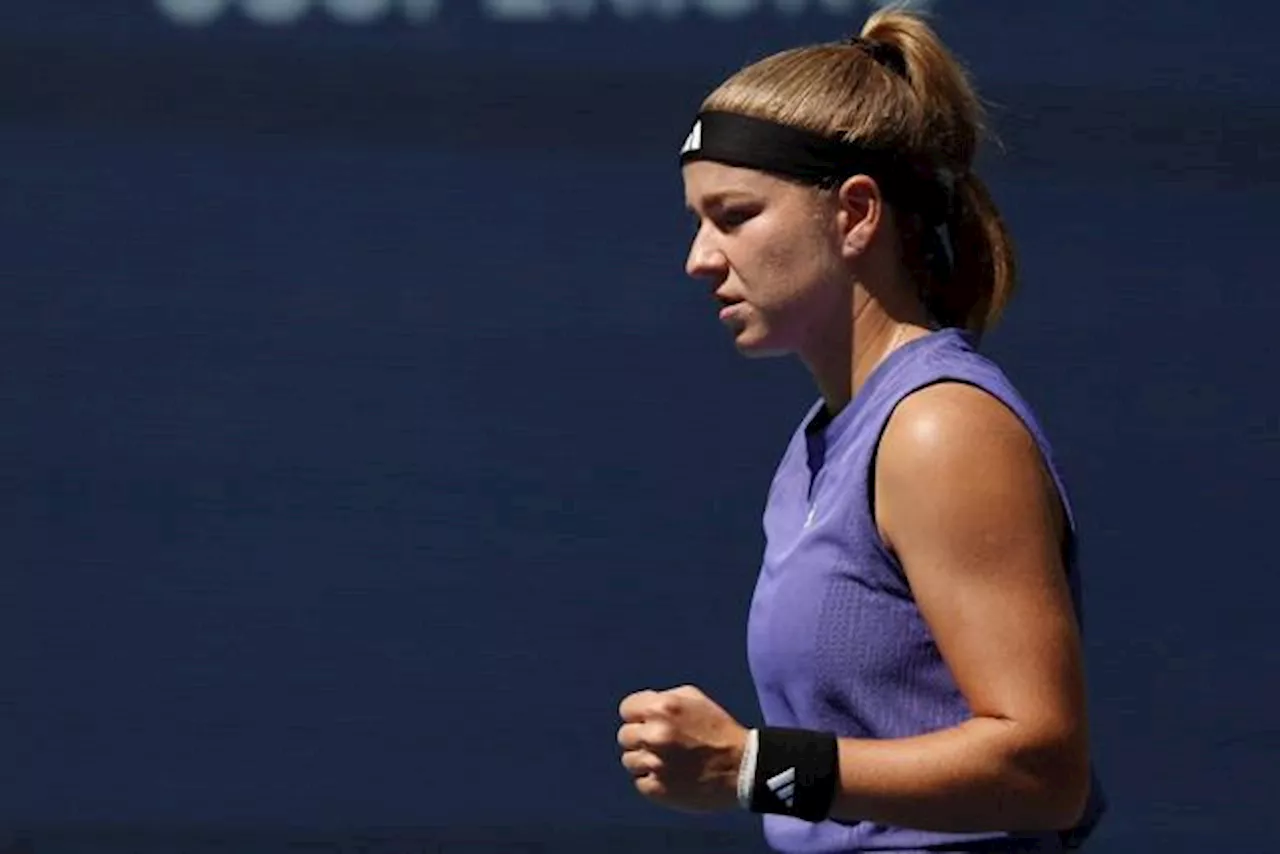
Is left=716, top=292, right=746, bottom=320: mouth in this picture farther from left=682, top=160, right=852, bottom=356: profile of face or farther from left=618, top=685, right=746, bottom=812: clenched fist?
left=618, top=685, right=746, bottom=812: clenched fist

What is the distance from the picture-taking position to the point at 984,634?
203 cm

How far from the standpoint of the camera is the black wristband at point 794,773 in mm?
2045

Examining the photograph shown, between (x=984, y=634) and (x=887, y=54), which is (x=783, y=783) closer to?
(x=984, y=634)

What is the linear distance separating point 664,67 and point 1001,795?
1963mm

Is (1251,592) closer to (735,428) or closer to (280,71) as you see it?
(735,428)

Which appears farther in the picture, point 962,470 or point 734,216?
point 734,216

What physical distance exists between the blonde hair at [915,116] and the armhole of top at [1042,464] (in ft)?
0.64

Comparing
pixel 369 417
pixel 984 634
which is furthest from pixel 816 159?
pixel 369 417

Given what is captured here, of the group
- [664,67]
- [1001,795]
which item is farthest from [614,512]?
[1001,795]

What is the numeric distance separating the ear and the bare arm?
0.22 m

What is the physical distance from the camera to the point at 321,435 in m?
3.76

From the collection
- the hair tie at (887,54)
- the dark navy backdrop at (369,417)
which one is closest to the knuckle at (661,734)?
the hair tie at (887,54)

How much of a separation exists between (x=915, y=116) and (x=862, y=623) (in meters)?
0.44

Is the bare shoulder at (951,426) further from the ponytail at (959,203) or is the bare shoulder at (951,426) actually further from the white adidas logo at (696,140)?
the white adidas logo at (696,140)
